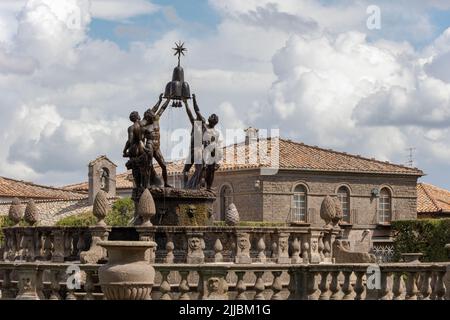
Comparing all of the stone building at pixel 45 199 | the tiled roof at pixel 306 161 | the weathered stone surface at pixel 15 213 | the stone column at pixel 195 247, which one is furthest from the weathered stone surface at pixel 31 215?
the tiled roof at pixel 306 161

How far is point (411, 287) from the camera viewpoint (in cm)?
1697

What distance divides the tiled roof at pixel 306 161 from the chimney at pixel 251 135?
39 cm

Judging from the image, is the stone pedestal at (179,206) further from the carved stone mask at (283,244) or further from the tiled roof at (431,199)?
the tiled roof at (431,199)

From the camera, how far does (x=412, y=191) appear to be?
65938mm

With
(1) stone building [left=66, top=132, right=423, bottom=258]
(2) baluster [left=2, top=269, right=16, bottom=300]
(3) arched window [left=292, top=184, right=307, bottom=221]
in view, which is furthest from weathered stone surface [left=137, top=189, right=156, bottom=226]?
(3) arched window [left=292, top=184, right=307, bottom=221]

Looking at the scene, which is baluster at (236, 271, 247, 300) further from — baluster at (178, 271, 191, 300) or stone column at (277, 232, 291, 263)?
stone column at (277, 232, 291, 263)

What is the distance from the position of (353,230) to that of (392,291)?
45.2 metres

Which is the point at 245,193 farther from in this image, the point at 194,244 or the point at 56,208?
the point at 194,244

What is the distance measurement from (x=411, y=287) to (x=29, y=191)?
49281 millimetres

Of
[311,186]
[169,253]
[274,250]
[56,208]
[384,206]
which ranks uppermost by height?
[311,186]

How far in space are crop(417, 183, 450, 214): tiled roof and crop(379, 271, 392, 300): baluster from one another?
50.7 meters

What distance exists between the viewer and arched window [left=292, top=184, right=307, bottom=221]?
61125 millimetres

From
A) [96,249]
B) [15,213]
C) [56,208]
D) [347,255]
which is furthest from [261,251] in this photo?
[56,208]

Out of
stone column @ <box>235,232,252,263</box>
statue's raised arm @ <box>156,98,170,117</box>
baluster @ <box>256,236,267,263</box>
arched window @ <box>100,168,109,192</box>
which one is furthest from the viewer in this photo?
arched window @ <box>100,168,109,192</box>
